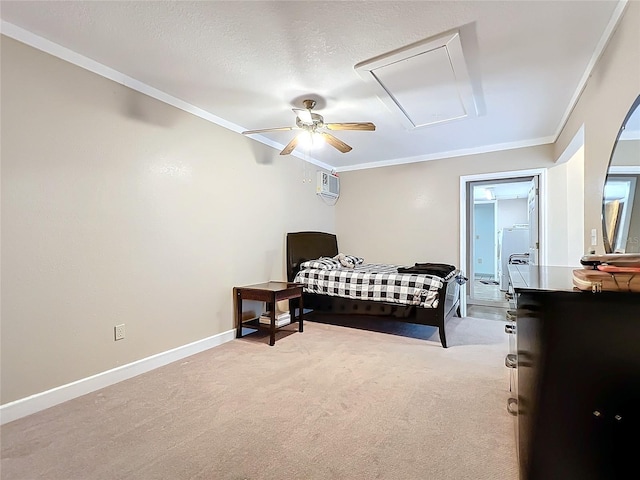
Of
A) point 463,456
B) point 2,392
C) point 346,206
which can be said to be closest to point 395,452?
point 463,456

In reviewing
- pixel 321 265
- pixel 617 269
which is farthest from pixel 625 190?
pixel 321 265

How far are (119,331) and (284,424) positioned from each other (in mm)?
1538

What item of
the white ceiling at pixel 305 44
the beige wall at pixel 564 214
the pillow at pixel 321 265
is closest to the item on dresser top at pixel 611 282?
the white ceiling at pixel 305 44

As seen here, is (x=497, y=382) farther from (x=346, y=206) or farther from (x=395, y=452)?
(x=346, y=206)

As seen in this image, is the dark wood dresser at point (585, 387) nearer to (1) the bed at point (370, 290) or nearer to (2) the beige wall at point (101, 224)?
(1) the bed at point (370, 290)

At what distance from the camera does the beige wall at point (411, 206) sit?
435cm

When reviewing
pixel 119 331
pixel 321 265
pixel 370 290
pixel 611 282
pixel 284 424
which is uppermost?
pixel 611 282

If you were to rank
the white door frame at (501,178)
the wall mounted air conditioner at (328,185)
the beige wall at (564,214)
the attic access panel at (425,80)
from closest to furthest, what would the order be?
1. the attic access panel at (425,80)
2. the beige wall at (564,214)
3. the white door frame at (501,178)
4. the wall mounted air conditioner at (328,185)

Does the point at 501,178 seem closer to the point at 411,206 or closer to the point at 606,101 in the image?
the point at 411,206

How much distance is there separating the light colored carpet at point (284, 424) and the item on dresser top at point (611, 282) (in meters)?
1.00

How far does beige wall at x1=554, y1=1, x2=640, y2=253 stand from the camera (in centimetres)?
162

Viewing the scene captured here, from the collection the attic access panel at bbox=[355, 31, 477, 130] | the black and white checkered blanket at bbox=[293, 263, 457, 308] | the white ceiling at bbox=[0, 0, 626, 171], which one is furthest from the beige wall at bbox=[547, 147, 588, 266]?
the attic access panel at bbox=[355, 31, 477, 130]

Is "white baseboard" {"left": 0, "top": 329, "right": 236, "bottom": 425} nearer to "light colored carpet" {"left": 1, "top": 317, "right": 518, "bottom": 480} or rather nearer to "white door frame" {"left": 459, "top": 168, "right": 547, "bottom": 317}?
"light colored carpet" {"left": 1, "top": 317, "right": 518, "bottom": 480}

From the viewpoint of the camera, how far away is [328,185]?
16.7 ft
